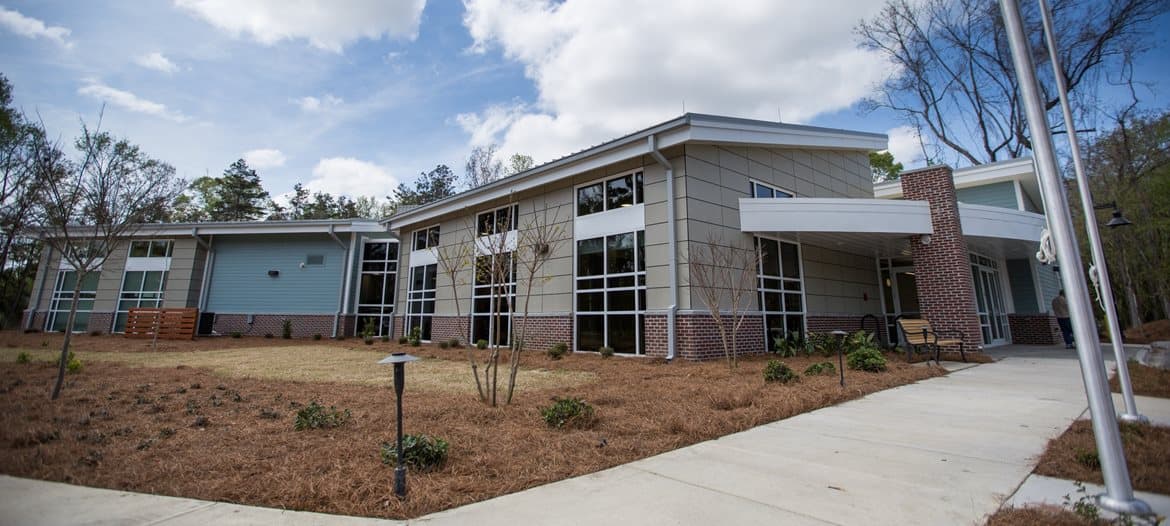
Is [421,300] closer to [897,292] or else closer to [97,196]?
[97,196]

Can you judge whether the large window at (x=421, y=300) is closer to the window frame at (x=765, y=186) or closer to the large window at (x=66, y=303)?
the window frame at (x=765, y=186)

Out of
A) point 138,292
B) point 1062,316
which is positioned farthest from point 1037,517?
point 138,292

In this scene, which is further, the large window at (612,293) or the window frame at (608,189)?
the window frame at (608,189)

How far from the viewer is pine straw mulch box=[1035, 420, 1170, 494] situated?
276cm

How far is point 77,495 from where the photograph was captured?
2684 millimetres

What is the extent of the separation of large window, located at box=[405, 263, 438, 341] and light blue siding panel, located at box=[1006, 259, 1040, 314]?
19017 mm

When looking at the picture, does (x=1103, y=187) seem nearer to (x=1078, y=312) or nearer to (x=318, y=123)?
(x=1078, y=312)

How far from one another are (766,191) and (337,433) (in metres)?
11.0

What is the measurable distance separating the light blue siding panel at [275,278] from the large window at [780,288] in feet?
55.6

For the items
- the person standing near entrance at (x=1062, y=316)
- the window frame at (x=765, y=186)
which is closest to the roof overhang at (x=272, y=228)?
the window frame at (x=765, y=186)

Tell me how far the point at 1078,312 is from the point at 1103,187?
2135cm

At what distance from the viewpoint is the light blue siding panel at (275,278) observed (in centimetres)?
1967

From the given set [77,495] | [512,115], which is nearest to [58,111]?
[77,495]

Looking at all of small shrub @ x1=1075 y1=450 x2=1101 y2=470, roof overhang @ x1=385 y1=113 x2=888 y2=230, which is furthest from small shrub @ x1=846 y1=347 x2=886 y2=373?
roof overhang @ x1=385 y1=113 x2=888 y2=230
